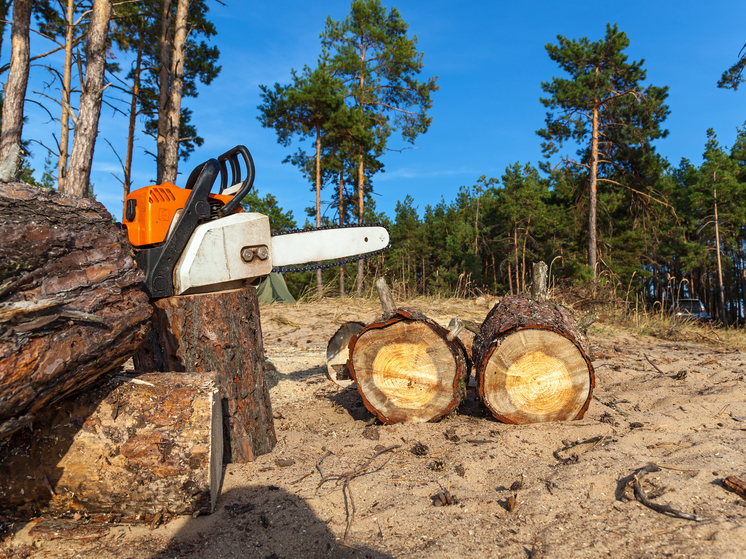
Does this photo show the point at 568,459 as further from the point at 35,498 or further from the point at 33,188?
the point at 33,188

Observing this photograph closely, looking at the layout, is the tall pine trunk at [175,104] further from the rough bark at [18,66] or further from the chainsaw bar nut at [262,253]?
the chainsaw bar nut at [262,253]

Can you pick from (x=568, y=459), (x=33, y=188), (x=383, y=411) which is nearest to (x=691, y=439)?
(x=568, y=459)

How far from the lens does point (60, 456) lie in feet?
5.43

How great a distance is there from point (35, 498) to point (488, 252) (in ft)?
94.7

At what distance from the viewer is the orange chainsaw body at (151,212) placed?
6.68 feet

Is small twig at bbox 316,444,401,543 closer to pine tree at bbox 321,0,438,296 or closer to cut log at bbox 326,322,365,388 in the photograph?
cut log at bbox 326,322,365,388

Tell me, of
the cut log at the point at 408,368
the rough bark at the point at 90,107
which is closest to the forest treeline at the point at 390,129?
the rough bark at the point at 90,107

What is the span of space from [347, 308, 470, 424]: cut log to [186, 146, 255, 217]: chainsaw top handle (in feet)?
3.60

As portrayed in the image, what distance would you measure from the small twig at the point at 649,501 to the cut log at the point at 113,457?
1.71 meters

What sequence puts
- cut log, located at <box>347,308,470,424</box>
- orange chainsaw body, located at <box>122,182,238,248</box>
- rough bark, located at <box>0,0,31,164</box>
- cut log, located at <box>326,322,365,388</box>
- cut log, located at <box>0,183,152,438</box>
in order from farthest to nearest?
rough bark, located at <box>0,0,31,164</box>, cut log, located at <box>326,322,365,388</box>, cut log, located at <box>347,308,470,424</box>, orange chainsaw body, located at <box>122,182,238,248</box>, cut log, located at <box>0,183,152,438</box>

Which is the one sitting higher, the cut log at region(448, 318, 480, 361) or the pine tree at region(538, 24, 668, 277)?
the pine tree at region(538, 24, 668, 277)

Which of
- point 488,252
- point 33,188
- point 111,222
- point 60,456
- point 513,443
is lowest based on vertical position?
point 513,443

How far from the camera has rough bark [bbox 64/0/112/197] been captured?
21.9ft

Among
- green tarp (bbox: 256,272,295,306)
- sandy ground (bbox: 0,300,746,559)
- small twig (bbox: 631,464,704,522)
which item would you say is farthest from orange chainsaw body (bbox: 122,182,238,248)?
green tarp (bbox: 256,272,295,306)
